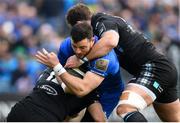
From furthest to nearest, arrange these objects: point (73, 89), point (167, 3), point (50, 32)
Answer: point (167, 3), point (50, 32), point (73, 89)

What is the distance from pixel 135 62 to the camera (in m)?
8.70

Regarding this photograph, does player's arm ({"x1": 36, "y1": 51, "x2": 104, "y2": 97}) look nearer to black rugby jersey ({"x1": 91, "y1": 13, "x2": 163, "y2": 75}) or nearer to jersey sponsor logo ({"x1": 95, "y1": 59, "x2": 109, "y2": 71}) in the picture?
jersey sponsor logo ({"x1": 95, "y1": 59, "x2": 109, "y2": 71})

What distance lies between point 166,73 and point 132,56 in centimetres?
46

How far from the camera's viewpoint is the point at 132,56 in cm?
869

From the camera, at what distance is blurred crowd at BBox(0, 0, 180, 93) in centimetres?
1339

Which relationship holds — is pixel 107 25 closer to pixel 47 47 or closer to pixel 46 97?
pixel 46 97

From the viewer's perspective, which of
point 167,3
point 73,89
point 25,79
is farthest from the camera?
point 167,3

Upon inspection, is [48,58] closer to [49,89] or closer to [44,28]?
[49,89]

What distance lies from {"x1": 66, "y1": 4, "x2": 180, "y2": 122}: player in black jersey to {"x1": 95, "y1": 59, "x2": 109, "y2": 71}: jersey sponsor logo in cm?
9

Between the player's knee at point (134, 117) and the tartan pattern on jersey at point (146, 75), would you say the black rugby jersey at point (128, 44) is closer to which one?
the tartan pattern on jersey at point (146, 75)

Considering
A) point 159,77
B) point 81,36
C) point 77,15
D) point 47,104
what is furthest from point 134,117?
point 77,15

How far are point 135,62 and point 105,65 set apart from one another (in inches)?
24.2

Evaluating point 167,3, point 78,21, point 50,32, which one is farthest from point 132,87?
point 167,3

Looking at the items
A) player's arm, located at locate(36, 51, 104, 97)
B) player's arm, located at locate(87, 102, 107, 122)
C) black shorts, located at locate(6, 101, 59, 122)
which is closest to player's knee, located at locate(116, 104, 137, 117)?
player's arm, located at locate(87, 102, 107, 122)
